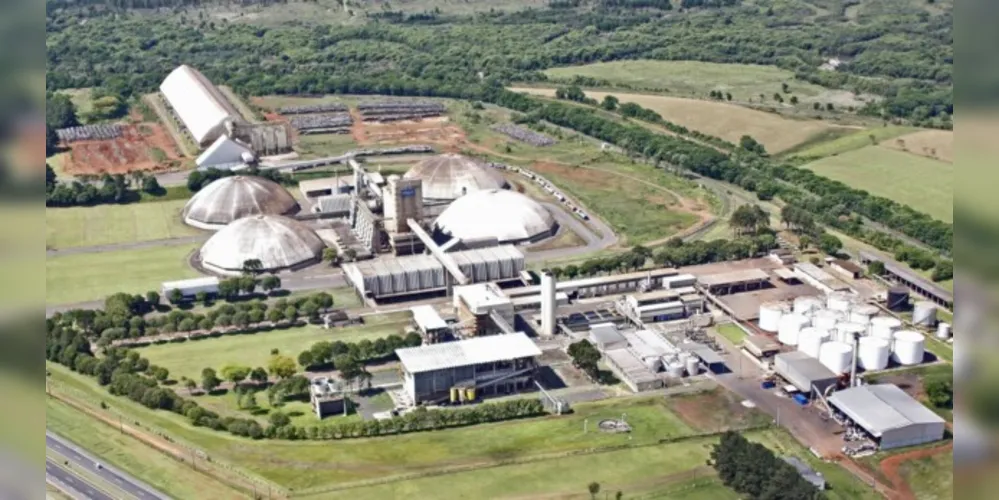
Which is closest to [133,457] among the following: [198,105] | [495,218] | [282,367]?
[282,367]

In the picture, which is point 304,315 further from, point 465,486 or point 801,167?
point 801,167

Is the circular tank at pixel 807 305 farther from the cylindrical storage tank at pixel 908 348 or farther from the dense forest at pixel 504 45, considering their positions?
the dense forest at pixel 504 45

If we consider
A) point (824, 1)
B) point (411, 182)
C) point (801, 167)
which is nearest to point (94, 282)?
point (411, 182)

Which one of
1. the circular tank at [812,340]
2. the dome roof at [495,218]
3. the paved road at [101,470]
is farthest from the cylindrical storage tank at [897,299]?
the paved road at [101,470]

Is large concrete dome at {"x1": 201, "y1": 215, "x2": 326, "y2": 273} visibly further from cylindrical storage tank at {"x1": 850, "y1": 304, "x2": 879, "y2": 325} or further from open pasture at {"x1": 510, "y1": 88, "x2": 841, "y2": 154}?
open pasture at {"x1": 510, "y1": 88, "x2": 841, "y2": 154}

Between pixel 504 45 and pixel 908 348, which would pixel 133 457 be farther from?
pixel 504 45
